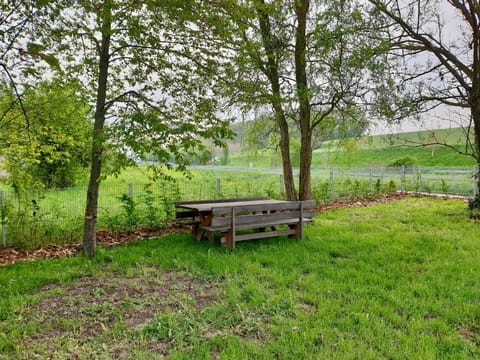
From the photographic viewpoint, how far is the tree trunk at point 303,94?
7.01 meters

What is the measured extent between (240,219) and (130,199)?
9.21 feet

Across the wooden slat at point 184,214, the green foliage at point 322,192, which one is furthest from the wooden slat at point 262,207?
the green foliage at point 322,192

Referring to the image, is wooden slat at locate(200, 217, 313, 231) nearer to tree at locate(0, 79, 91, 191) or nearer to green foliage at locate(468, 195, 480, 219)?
tree at locate(0, 79, 91, 191)

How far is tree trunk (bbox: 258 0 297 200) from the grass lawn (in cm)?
289

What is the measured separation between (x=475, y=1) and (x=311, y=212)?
595 centimetres

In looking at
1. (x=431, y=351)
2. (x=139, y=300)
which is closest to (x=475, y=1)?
(x=431, y=351)

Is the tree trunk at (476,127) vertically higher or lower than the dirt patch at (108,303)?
higher

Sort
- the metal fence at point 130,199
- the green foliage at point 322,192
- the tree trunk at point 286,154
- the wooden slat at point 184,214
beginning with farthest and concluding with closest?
1. the green foliage at point 322,192
2. the tree trunk at point 286,154
3. the wooden slat at point 184,214
4. the metal fence at point 130,199

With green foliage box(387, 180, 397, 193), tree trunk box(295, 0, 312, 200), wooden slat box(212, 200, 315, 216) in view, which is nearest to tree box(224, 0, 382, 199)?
tree trunk box(295, 0, 312, 200)

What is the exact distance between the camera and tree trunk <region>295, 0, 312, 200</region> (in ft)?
23.0

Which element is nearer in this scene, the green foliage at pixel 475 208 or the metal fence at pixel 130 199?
the metal fence at pixel 130 199

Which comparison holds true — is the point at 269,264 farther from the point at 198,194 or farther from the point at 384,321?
the point at 198,194

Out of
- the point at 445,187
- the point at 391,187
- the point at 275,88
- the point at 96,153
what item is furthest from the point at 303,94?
the point at 445,187

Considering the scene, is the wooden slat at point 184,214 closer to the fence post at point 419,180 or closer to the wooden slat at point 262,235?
the wooden slat at point 262,235
